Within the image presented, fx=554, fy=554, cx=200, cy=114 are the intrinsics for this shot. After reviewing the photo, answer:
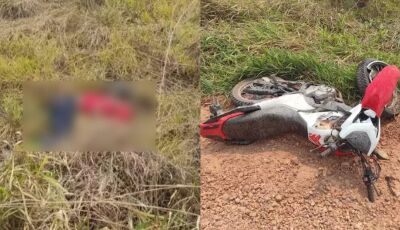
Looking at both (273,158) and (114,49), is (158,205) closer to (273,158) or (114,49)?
(273,158)

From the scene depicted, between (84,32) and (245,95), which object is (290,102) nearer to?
(245,95)

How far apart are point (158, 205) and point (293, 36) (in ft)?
5.48

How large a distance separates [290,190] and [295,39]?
143 cm

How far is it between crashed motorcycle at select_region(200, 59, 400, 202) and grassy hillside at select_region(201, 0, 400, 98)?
155 millimetres

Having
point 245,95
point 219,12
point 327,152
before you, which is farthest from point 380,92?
point 219,12

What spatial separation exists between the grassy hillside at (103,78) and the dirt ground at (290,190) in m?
0.12

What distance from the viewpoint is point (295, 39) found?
11.6ft

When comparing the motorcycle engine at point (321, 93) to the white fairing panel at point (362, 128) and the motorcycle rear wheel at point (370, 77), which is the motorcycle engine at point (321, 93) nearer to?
the motorcycle rear wheel at point (370, 77)

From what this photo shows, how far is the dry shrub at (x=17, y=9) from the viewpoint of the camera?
142 inches

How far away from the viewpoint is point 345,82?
2998 millimetres

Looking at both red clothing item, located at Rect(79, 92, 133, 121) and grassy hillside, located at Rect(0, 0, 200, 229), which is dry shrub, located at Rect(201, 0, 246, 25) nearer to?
grassy hillside, located at Rect(0, 0, 200, 229)

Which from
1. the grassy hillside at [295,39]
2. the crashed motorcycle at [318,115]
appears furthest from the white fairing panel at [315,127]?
the grassy hillside at [295,39]

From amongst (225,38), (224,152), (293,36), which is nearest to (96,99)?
(224,152)

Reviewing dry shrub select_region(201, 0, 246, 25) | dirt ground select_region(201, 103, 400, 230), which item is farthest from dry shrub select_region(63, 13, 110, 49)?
dirt ground select_region(201, 103, 400, 230)
